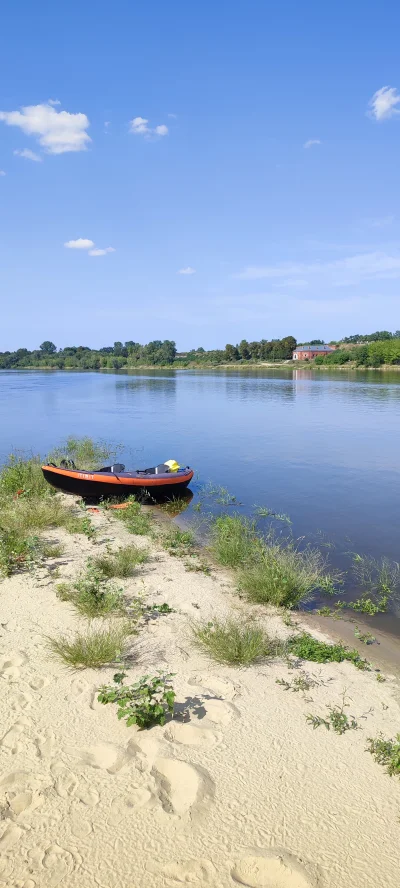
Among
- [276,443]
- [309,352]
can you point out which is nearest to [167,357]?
[309,352]

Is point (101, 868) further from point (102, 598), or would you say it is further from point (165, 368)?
point (165, 368)

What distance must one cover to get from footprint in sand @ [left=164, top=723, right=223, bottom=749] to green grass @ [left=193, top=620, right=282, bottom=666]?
122 centimetres

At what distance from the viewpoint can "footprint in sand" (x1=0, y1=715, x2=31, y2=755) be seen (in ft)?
14.0

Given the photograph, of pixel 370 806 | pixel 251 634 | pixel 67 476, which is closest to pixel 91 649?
pixel 251 634

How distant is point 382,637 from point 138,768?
4.30m

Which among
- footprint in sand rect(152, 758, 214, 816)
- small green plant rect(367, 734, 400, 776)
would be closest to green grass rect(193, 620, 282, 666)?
small green plant rect(367, 734, 400, 776)

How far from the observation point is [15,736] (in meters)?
4.39

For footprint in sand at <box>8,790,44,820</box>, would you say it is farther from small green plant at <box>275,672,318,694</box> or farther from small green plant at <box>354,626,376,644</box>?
small green plant at <box>354,626,376,644</box>

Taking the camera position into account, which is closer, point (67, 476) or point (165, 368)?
point (67, 476)

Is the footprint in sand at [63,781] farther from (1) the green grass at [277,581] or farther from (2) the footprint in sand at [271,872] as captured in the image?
(1) the green grass at [277,581]

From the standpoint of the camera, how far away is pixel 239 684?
535cm

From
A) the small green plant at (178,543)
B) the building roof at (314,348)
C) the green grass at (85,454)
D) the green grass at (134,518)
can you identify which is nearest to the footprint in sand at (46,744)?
the small green plant at (178,543)

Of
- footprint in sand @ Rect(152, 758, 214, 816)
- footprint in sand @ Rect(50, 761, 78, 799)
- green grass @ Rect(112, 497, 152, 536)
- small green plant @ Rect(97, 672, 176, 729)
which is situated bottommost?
green grass @ Rect(112, 497, 152, 536)

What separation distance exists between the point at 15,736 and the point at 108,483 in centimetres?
884
